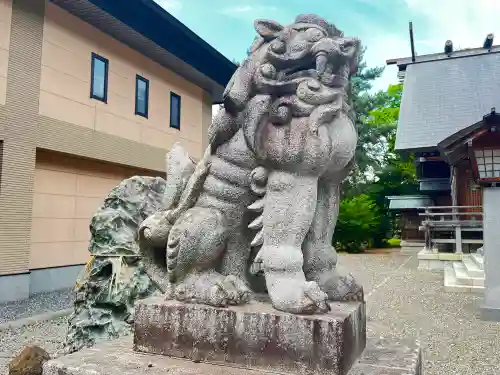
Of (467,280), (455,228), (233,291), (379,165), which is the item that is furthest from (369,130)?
(233,291)

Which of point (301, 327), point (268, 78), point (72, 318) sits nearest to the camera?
point (301, 327)

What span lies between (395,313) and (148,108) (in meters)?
7.11

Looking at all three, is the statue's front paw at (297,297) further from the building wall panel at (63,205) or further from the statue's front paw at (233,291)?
the building wall panel at (63,205)

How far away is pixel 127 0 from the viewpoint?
8.04 metres

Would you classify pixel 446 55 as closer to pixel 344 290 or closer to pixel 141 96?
pixel 141 96

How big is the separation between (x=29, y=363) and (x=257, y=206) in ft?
7.49

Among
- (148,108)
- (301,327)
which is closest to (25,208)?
(148,108)

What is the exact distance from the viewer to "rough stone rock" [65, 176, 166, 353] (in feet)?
11.6

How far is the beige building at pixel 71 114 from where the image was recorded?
7090mm

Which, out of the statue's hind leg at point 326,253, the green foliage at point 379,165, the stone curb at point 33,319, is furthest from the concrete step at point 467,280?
the green foliage at point 379,165

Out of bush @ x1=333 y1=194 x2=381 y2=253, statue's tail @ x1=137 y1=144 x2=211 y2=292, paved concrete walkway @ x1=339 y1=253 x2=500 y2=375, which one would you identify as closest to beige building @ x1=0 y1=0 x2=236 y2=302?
paved concrete walkway @ x1=339 y1=253 x2=500 y2=375

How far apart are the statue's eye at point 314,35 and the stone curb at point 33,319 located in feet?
16.6

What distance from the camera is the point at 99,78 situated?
8945mm

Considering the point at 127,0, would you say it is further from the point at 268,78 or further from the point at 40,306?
the point at 268,78
